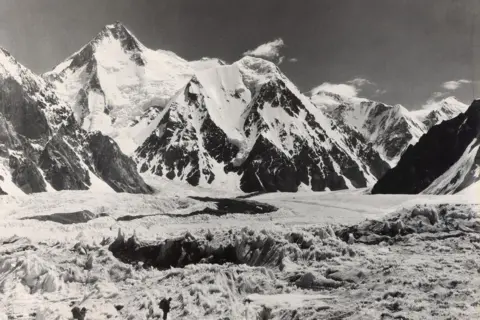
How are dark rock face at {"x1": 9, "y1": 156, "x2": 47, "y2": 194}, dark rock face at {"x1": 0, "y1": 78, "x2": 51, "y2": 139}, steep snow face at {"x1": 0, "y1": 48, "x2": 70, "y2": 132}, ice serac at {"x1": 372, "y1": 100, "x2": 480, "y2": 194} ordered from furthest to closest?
steep snow face at {"x1": 0, "y1": 48, "x2": 70, "y2": 132}
dark rock face at {"x1": 0, "y1": 78, "x2": 51, "y2": 139}
dark rock face at {"x1": 9, "y1": 156, "x2": 47, "y2": 194}
ice serac at {"x1": 372, "y1": 100, "x2": 480, "y2": 194}

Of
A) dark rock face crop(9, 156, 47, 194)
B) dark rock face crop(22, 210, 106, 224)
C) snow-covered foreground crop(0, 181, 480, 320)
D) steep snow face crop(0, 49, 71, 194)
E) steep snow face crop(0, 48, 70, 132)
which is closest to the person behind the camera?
snow-covered foreground crop(0, 181, 480, 320)

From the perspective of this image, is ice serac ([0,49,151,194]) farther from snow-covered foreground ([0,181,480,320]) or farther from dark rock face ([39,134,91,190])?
snow-covered foreground ([0,181,480,320])

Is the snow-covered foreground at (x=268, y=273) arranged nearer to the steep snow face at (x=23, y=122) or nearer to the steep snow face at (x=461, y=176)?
the steep snow face at (x=461, y=176)

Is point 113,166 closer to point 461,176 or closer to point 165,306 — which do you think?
point 461,176

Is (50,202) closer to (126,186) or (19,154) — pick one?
(19,154)

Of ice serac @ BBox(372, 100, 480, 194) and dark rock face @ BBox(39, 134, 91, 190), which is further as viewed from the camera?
dark rock face @ BBox(39, 134, 91, 190)

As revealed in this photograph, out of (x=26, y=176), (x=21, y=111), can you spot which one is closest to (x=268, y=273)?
(x=26, y=176)

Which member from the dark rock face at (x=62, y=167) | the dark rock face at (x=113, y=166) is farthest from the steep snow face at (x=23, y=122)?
the dark rock face at (x=113, y=166)

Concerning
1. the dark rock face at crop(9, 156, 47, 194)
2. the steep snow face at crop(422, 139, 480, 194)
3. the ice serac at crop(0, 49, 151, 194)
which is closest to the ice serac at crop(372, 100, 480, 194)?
the steep snow face at crop(422, 139, 480, 194)
